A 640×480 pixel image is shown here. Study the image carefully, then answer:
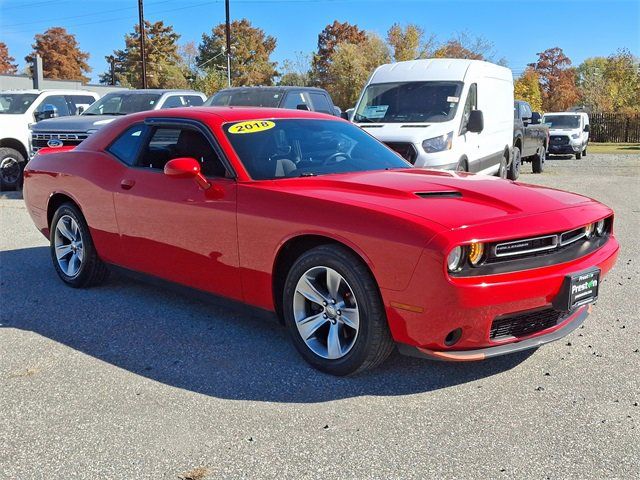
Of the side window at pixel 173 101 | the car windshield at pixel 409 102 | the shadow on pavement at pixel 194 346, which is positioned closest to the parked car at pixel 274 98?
the side window at pixel 173 101

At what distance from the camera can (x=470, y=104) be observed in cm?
1073

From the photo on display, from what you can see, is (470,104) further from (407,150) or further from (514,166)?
(514,166)

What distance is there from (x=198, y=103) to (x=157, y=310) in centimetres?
911

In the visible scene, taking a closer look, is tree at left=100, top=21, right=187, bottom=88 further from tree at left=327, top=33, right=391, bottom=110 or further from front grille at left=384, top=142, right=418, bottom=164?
front grille at left=384, top=142, right=418, bottom=164

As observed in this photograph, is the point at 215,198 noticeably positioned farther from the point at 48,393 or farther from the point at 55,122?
the point at 55,122

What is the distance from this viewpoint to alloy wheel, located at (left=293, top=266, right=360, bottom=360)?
3.80m

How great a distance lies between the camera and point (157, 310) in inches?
206

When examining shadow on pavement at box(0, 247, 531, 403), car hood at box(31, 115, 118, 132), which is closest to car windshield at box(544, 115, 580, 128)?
car hood at box(31, 115, 118, 132)

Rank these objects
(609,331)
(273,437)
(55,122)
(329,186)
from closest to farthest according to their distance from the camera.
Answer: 1. (273,437)
2. (329,186)
3. (609,331)
4. (55,122)

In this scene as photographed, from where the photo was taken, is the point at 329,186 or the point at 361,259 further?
the point at 329,186

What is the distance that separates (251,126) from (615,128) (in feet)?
129

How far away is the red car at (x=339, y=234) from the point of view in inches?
135

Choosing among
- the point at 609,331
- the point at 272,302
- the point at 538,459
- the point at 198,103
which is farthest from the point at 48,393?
the point at 198,103

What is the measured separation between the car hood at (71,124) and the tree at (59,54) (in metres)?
76.6
